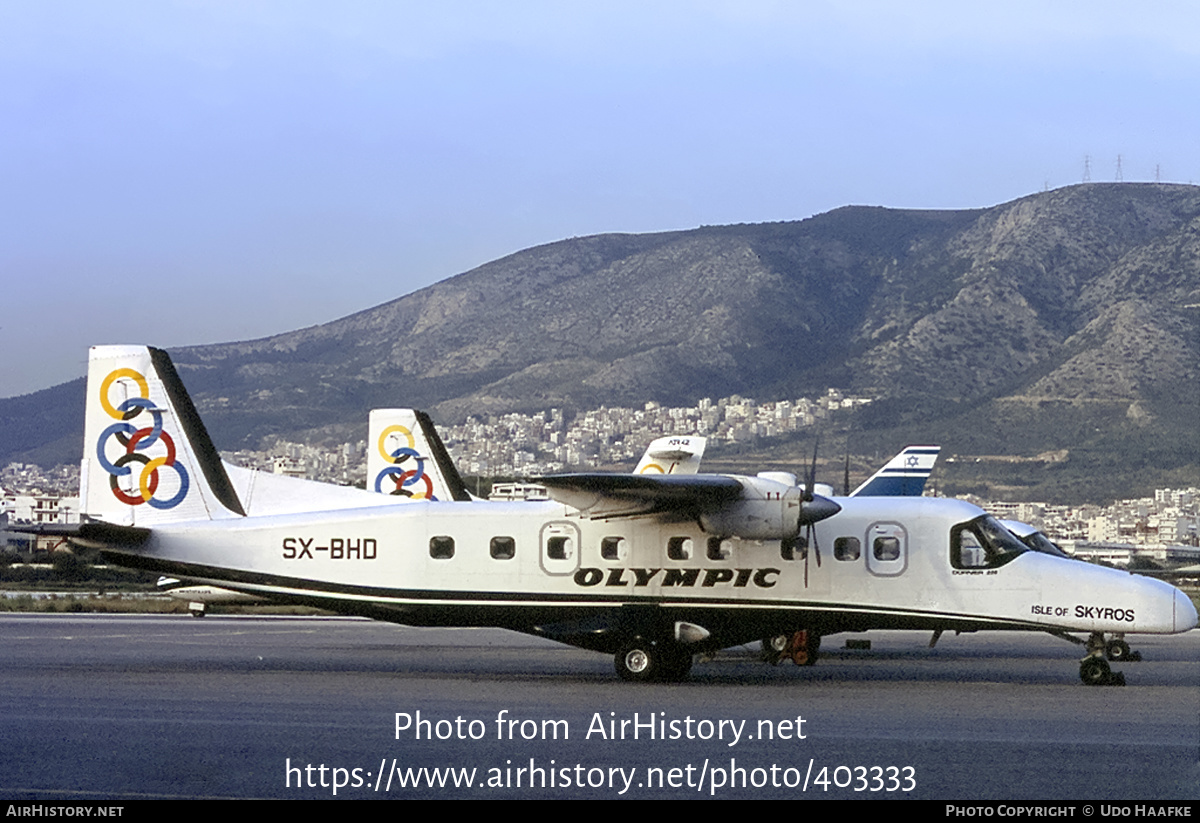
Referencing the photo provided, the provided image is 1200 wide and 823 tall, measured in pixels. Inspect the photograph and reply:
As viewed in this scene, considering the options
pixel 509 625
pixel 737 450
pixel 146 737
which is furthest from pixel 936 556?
pixel 737 450

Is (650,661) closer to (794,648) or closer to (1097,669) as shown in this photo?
(794,648)

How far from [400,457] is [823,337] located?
406ft

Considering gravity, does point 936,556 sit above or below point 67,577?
above

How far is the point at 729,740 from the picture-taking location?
12.0m

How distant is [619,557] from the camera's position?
18250 mm

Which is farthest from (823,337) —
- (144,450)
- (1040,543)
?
(144,450)

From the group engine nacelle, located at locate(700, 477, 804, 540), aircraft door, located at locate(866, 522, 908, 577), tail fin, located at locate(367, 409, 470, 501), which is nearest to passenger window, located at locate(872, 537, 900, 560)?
aircraft door, located at locate(866, 522, 908, 577)

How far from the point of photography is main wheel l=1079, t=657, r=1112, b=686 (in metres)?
17.1

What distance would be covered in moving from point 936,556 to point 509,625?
5718 mm

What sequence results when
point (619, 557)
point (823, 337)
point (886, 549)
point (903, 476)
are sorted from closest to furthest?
point (886, 549) < point (619, 557) < point (903, 476) < point (823, 337)

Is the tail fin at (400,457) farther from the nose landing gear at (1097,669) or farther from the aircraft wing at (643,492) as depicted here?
the nose landing gear at (1097,669)

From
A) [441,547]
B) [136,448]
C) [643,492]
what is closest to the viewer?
[643,492]

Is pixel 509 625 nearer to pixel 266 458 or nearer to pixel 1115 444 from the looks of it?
pixel 1115 444

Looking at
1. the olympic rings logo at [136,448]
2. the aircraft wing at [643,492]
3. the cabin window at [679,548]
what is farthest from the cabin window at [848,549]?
the olympic rings logo at [136,448]
